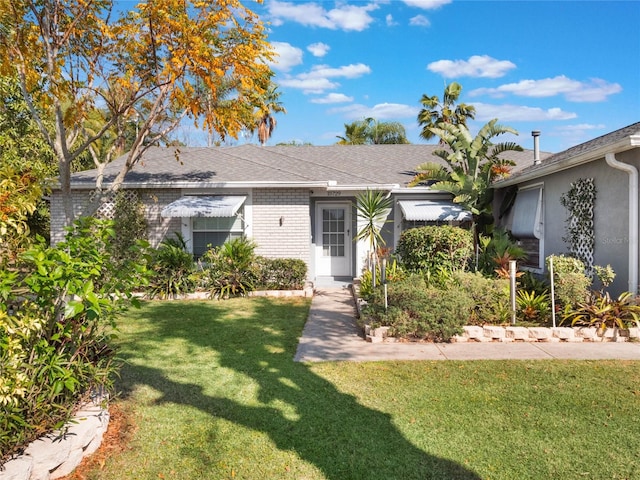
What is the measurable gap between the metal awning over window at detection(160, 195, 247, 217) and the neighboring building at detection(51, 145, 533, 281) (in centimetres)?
3

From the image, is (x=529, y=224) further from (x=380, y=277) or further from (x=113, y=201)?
(x=113, y=201)

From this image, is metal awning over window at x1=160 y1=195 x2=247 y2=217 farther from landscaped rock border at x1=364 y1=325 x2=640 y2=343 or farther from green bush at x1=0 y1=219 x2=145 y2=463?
green bush at x1=0 y1=219 x2=145 y2=463

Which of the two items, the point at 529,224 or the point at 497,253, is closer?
the point at 497,253

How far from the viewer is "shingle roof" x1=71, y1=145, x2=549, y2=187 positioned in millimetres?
14273

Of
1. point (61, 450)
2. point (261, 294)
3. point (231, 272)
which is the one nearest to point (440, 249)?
point (261, 294)

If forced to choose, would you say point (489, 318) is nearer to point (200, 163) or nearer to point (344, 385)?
point (344, 385)

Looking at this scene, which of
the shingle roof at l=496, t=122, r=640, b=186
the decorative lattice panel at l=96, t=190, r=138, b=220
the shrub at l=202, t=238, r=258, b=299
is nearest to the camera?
the shingle roof at l=496, t=122, r=640, b=186

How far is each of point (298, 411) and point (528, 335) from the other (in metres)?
5.15

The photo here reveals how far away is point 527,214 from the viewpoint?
1259cm

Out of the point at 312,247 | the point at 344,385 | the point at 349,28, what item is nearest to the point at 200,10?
the point at 349,28

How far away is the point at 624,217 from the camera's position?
8594 mm

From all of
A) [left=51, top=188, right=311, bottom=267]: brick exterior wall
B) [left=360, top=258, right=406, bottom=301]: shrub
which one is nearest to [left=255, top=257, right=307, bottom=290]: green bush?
[left=51, top=188, right=311, bottom=267]: brick exterior wall

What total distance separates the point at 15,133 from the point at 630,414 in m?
20.1

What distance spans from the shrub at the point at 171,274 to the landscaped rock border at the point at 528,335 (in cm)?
671
